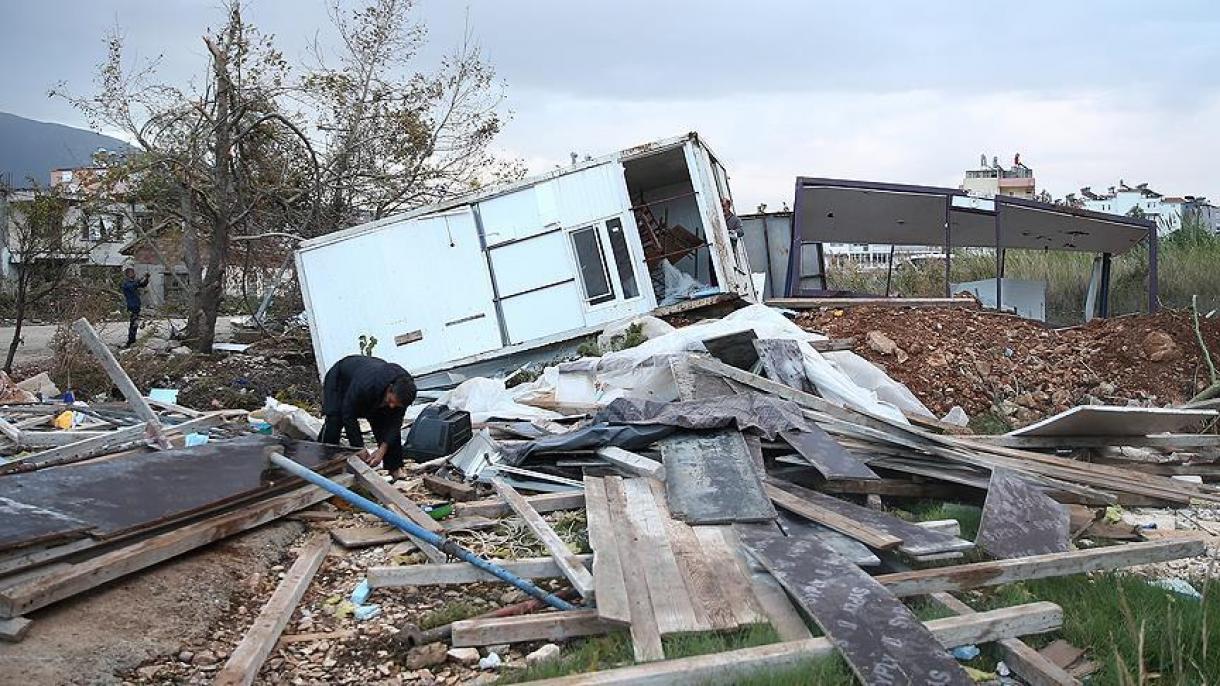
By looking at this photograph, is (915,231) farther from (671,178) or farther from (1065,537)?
(1065,537)

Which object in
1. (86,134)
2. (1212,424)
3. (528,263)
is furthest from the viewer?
(86,134)

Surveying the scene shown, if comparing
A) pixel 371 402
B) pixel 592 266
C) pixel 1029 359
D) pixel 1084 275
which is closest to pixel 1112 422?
pixel 1029 359

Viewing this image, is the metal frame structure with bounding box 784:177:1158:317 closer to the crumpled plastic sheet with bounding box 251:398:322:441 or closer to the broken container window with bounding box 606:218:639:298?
the broken container window with bounding box 606:218:639:298

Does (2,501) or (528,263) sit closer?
(2,501)

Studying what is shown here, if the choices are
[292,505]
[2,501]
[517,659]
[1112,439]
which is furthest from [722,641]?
[1112,439]

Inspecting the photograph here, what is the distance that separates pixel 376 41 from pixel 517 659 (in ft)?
53.1

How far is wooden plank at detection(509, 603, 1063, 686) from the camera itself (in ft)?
10.5

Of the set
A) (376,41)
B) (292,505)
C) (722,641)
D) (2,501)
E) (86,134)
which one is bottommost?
(722,641)

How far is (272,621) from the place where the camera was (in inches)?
160

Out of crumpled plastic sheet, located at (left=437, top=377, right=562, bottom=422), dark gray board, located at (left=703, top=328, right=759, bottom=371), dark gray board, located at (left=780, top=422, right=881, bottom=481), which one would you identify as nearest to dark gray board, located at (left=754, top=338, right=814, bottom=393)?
dark gray board, located at (left=703, top=328, right=759, bottom=371)

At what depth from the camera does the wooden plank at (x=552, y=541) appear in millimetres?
4169

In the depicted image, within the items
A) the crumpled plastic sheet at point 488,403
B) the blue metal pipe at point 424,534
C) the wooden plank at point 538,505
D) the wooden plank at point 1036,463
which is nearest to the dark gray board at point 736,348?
the crumpled plastic sheet at point 488,403

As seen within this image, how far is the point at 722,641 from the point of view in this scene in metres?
3.64

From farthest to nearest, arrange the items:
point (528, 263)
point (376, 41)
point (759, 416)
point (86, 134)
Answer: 1. point (376, 41)
2. point (86, 134)
3. point (528, 263)
4. point (759, 416)
